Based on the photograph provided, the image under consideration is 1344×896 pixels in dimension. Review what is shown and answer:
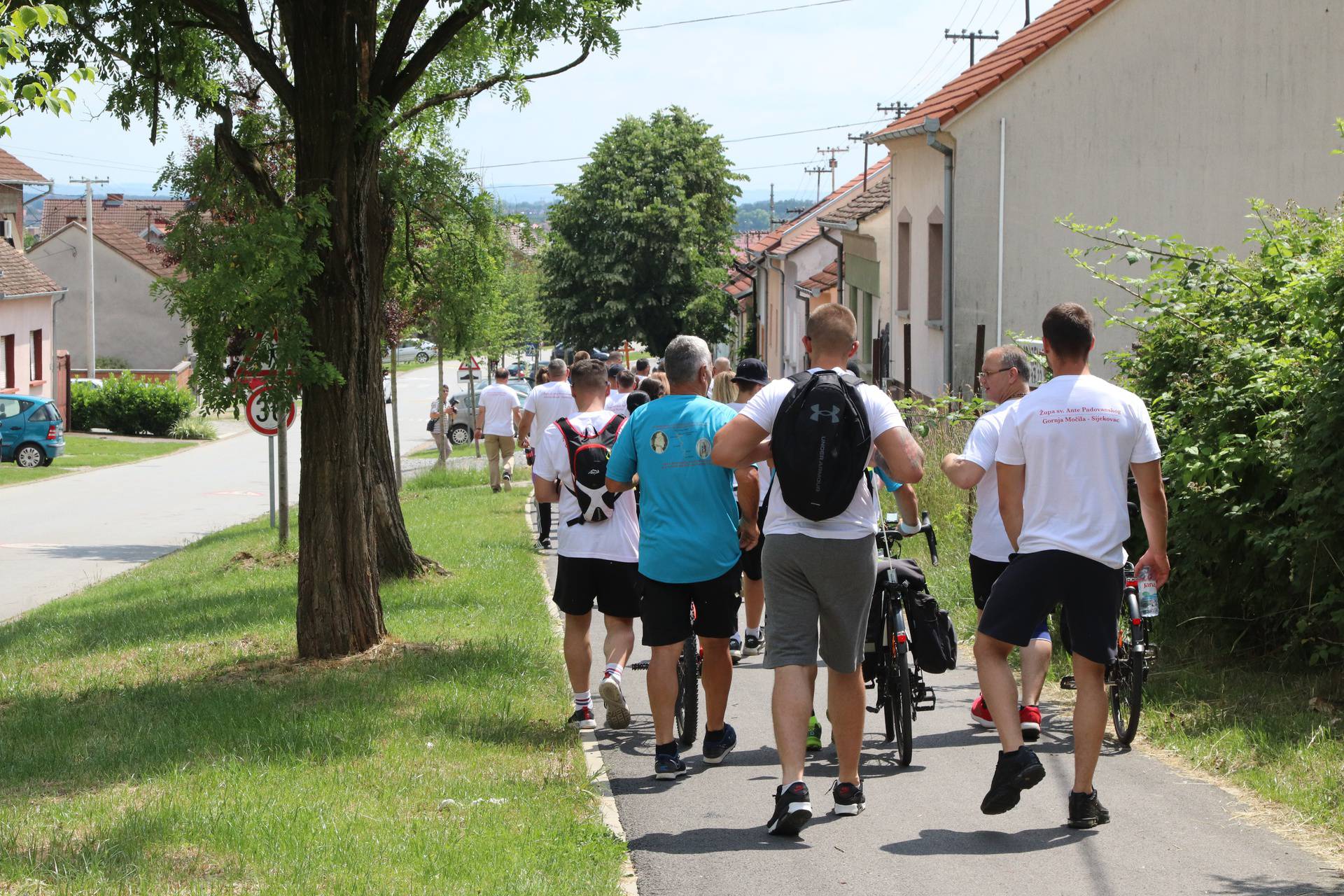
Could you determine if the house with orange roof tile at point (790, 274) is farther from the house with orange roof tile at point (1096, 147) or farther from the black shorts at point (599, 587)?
the black shorts at point (599, 587)

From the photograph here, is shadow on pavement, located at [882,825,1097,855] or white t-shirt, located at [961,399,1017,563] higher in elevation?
white t-shirt, located at [961,399,1017,563]

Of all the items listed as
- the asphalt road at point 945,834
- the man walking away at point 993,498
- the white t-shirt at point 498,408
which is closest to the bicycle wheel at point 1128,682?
the asphalt road at point 945,834

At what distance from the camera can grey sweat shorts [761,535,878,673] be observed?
5.42 m

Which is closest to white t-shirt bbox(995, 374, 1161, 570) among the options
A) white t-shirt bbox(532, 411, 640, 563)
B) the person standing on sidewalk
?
white t-shirt bbox(532, 411, 640, 563)

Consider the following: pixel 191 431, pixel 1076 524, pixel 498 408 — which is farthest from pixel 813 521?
pixel 191 431

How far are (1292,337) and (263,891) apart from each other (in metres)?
6.18

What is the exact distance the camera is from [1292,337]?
7902 millimetres

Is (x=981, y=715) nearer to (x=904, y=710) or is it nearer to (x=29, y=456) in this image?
(x=904, y=710)

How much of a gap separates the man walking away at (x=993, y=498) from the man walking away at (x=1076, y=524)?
1003 mm

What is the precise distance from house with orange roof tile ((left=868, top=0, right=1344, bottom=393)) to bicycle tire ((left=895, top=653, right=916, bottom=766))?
8.22m

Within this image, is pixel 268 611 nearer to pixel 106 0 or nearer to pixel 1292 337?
pixel 106 0

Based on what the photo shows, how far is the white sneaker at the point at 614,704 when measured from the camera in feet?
22.9

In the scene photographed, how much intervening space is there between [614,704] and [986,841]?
2245 mm

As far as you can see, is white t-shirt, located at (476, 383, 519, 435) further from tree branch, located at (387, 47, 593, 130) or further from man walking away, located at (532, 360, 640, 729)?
man walking away, located at (532, 360, 640, 729)
